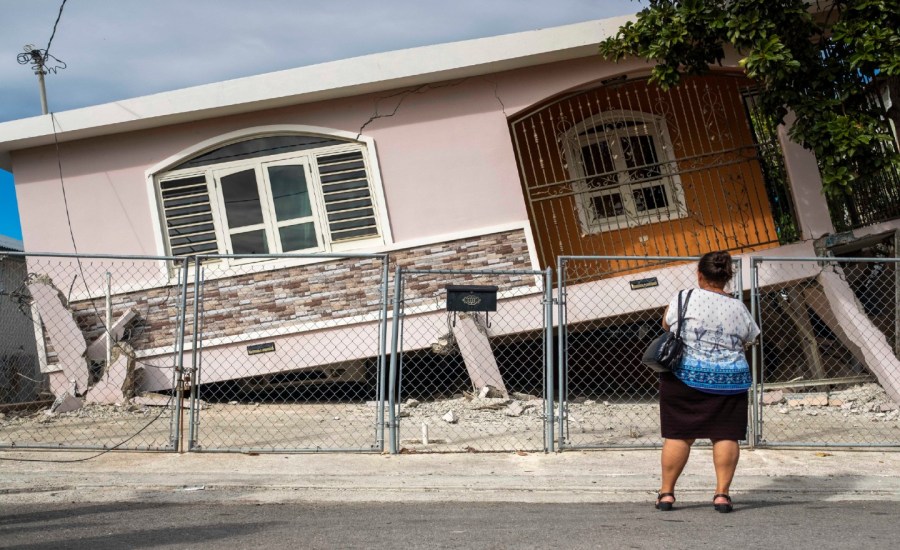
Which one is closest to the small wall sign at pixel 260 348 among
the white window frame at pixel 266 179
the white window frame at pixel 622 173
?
the white window frame at pixel 266 179

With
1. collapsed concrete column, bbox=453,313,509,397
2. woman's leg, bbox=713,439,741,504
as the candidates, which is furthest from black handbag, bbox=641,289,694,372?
collapsed concrete column, bbox=453,313,509,397

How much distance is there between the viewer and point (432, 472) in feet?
22.3

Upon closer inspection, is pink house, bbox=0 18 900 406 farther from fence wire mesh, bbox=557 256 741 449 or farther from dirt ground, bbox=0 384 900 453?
dirt ground, bbox=0 384 900 453

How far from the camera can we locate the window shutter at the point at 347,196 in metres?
10.8

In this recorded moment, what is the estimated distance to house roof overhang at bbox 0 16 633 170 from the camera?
10.3 meters

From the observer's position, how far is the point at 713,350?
5.46 m

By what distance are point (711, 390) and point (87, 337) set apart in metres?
7.33

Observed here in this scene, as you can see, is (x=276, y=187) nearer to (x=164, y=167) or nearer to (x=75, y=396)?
(x=164, y=167)

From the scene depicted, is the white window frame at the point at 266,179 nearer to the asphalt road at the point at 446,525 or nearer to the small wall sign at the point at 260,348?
the small wall sign at the point at 260,348

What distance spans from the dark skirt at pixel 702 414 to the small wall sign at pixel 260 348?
19.1 ft

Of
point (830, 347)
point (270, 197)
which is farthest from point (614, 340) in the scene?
point (270, 197)

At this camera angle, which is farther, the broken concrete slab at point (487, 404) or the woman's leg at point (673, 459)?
the broken concrete slab at point (487, 404)

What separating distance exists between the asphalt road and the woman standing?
28cm

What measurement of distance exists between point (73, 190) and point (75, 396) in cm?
232
